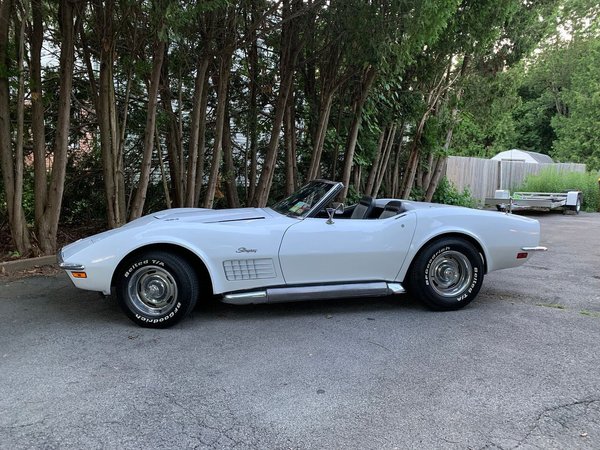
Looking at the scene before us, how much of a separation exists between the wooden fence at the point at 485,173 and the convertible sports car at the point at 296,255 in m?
12.7

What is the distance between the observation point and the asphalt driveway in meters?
2.69

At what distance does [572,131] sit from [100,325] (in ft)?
123

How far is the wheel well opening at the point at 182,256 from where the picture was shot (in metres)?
4.24

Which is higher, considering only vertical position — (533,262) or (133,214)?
(133,214)

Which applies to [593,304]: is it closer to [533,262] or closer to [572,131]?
[533,262]

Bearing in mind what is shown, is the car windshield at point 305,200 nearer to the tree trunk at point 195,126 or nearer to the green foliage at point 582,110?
the tree trunk at point 195,126

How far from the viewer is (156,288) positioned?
4.30 m

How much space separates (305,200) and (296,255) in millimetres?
777

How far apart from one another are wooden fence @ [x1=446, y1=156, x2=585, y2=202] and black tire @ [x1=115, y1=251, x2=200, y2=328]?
47.0 feet

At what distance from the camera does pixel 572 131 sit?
3409 centimetres

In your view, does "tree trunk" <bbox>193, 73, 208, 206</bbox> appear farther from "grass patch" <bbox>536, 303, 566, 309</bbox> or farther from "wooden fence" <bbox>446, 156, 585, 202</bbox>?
"wooden fence" <bbox>446, 156, 585, 202</bbox>

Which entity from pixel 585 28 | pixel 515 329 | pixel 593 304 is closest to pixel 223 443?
pixel 515 329

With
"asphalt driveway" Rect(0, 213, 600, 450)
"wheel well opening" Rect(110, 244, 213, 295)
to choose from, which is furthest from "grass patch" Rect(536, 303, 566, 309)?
"wheel well opening" Rect(110, 244, 213, 295)

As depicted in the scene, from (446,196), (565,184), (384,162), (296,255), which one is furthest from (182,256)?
(565,184)
